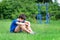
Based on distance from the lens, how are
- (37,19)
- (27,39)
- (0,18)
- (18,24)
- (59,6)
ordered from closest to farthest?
1. (27,39)
2. (18,24)
3. (37,19)
4. (0,18)
5. (59,6)

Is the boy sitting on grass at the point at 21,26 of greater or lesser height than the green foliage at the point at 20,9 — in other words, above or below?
above

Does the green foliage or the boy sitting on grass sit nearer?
the boy sitting on grass

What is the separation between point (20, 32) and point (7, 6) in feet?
31.6

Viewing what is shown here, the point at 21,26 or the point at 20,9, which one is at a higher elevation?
the point at 21,26

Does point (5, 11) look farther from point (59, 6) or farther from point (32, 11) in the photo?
point (59, 6)

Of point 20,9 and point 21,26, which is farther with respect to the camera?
point 20,9

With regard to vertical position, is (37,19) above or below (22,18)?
below

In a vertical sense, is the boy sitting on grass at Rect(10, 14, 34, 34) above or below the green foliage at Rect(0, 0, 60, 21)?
above

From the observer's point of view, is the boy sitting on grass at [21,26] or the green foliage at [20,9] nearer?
the boy sitting on grass at [21,26]

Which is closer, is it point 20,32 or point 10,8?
point 20,32

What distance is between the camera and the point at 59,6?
21.8 metres

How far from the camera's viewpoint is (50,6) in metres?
20.6

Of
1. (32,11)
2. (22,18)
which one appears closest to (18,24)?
(22,18)

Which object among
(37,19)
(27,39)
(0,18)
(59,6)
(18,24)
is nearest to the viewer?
(27,39)
